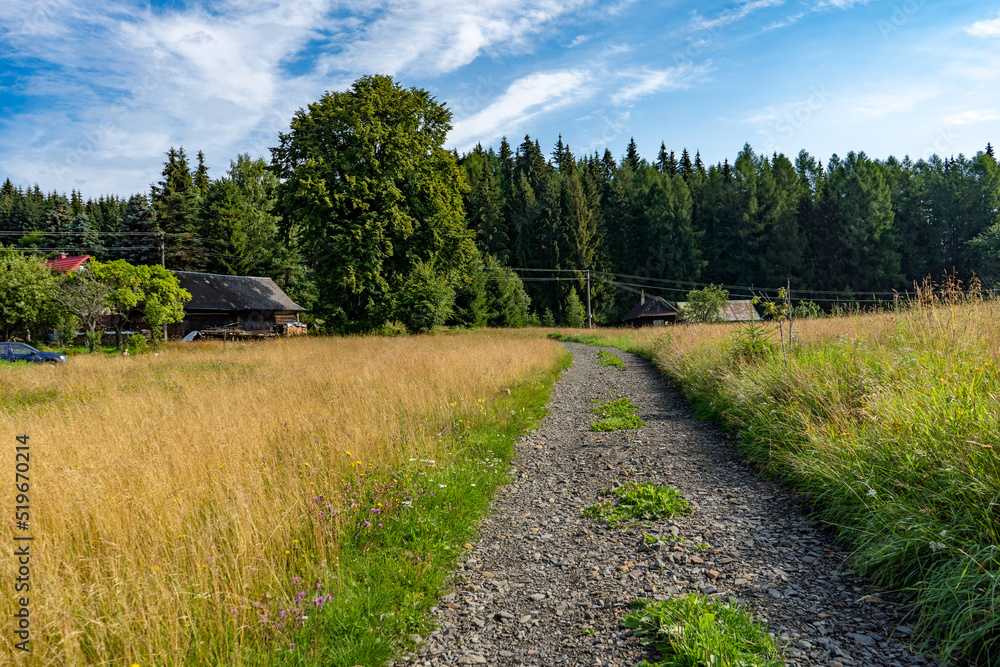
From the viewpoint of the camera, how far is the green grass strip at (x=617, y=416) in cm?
874

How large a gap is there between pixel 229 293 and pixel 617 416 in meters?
40.6

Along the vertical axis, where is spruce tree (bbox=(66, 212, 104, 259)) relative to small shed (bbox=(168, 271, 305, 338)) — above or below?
above

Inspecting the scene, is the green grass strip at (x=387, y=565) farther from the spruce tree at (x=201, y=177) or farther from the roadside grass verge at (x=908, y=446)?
the spruce tree at (x=201, y=177)

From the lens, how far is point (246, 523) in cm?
373

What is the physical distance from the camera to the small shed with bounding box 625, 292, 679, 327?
5331cm

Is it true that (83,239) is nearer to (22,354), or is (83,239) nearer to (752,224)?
(22,354)

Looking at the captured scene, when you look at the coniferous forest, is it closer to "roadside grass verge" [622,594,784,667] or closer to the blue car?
the blue car

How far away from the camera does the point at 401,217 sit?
92.6ft

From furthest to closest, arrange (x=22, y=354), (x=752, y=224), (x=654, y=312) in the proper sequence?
(x=752, y=224) < (x=654, y=312) < (x=22, y=354)

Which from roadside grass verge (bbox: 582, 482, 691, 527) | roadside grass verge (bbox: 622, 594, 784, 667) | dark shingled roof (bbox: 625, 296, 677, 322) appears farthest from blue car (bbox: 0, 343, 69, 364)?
dark shingled roof (bbox: 625, 296, 677, 322)

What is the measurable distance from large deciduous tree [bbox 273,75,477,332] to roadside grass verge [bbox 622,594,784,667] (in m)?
27.3

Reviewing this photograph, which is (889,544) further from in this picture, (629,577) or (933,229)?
(933,229)

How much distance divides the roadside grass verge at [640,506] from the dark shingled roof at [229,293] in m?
40.9

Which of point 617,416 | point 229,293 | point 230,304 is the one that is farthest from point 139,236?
point 617,416
